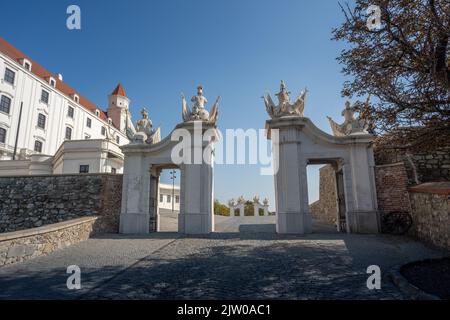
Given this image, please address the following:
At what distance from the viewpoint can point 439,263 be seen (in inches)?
241

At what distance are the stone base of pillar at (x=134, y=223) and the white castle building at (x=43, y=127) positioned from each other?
9.52 meters

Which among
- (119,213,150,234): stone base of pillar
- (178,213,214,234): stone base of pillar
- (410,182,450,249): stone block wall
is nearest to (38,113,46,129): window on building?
(119,213,150,234): stone base of pillar

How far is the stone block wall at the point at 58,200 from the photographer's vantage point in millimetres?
12453

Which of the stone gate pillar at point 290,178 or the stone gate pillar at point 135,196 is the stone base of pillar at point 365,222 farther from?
the stone gate pillar at point 135,196

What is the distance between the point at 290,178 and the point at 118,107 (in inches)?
1835

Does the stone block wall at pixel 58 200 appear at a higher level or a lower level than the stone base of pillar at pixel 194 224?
higher

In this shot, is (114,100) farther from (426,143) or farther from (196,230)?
(426,143)

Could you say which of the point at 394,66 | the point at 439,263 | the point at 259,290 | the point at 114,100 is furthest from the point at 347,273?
the point at 114,100

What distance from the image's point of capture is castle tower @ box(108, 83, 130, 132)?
49969mm

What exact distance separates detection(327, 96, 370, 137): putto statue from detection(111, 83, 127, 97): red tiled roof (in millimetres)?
47395

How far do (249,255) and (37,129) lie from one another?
35.1 metres

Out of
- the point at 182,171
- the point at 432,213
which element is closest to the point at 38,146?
the point at 182,171

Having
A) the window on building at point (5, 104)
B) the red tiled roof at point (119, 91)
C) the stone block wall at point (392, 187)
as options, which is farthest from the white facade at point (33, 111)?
the stone block wall at point (392, 187)

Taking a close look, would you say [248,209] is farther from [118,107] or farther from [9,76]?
[118,107]
